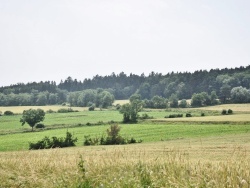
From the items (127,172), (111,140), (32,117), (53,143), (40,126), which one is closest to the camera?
(127,172)

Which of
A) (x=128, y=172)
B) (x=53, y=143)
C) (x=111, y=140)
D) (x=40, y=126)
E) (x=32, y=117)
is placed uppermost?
(x=128, y=172)

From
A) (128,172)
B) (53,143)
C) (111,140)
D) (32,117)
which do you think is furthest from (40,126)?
(128,172)

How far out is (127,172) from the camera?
809 centimetres

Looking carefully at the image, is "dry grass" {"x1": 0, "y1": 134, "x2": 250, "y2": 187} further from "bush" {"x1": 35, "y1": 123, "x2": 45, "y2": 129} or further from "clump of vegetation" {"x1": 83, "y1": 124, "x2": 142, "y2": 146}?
"bush" {"x1": 35, "y1": 123, "x2": 45, "y2": 129}

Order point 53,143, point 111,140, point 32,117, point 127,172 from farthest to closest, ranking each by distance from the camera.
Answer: point 32,117 < point 111,140 < point 53,143 < point 127,172

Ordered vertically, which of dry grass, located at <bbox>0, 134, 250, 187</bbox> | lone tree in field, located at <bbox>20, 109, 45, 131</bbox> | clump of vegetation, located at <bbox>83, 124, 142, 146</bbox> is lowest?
clump of vegetation, located at <bbox>83, 124, 142, 146</bbox>

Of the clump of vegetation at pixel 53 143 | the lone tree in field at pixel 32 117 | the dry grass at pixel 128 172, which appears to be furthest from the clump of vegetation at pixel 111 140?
the dry grass at pixel 128 172

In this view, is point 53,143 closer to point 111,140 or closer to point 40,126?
point 111,140

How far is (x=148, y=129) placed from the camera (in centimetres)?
8806

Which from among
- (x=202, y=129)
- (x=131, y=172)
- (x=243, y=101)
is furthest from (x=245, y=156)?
(x=243, y=101)

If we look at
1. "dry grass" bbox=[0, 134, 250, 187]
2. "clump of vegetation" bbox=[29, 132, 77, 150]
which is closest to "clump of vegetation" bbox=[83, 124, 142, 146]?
"clump of vegetation" bbox=[29, 132, 77, 150]

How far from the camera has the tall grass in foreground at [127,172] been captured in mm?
6676

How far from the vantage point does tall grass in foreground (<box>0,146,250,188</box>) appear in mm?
6676

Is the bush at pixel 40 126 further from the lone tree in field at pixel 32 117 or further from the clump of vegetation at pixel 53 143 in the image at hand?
the clump of vegetation at pixel 53 143
